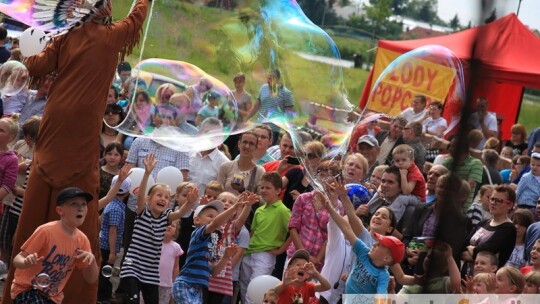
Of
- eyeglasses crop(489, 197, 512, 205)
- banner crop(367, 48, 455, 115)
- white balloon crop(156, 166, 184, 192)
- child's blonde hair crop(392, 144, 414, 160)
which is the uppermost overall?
banner crop(367, 48, 455, 115)

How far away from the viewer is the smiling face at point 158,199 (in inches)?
312

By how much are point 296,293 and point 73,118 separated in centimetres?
203

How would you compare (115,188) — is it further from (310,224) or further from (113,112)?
(113,112)

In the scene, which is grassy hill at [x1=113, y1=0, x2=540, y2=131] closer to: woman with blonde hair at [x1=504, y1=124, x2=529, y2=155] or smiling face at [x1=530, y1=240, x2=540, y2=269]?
smiling face at [x1=530, y1=240, x2=540, y2=269]

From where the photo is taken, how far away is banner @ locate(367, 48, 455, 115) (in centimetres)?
700

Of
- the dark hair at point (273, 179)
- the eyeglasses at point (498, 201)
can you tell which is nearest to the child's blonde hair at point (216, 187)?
the dark hair at point (273, 179)

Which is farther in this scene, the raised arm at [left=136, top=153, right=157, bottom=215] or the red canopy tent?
the red canopy tent

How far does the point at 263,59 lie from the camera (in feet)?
24.8

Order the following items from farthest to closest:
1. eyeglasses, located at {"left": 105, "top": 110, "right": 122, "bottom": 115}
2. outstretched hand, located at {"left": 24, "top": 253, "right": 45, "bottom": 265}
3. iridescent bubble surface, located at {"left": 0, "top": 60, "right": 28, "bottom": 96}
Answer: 1. eyeglasses, located at {"left": 105, "top": 110, "right": 122, "bottom": 115}
2. iridescent bubble surface, located at {"left": 0, "top": 60, "right": 28, "bottom": 96}
3. outstretched hand, located at {"left": 24, "top": 253, "right": 45, "bottom": 265}

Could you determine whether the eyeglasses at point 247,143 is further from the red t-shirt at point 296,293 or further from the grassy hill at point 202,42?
the red t-shirt at point 296,293

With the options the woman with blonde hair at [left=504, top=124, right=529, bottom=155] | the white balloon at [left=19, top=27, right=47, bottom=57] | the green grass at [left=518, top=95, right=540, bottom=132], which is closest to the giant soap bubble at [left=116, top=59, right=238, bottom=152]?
the white balloon at [left=19, top=27, right=47, bottom=57]

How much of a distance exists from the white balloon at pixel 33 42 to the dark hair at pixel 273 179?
2178mm

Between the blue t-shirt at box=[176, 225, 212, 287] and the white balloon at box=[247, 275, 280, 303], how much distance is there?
355 millimetres

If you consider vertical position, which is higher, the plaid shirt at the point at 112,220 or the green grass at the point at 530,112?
the plaid shirt at the point at 112,220
